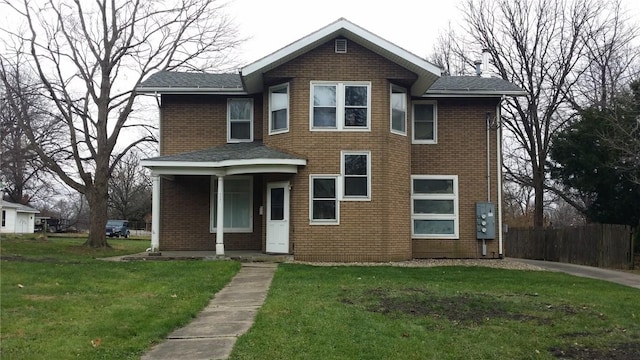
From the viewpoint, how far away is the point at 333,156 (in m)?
16.3

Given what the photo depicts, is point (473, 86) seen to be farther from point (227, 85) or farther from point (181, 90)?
point (181, 90)

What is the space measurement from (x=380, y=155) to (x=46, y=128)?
20.8m

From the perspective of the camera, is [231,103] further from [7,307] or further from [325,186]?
[7,307]

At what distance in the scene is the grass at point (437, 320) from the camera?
6.61m

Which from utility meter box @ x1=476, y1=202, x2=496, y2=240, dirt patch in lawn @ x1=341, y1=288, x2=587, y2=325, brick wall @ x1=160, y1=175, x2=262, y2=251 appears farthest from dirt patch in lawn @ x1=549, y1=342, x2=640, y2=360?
brick wall @ x1=160, y1=175, x2=262, y2=251

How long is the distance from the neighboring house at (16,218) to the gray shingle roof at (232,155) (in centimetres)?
3841

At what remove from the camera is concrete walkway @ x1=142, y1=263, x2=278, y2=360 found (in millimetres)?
6471

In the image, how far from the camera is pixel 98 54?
23.7 metres

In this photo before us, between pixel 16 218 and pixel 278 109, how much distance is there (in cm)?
4682

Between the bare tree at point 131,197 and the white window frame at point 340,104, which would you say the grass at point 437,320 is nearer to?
the white window frame at point 340,104

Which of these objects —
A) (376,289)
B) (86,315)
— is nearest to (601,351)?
(376,289)

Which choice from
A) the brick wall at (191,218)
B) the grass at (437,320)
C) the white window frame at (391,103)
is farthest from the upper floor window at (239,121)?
the grass at (437,320)

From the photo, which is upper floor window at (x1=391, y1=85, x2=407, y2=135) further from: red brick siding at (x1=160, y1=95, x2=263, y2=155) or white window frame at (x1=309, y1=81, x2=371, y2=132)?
red brick siding at (x1=160, y1=95, x2=263, y2=155)

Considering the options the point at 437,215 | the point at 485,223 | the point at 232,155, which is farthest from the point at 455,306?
the point at 485,223
